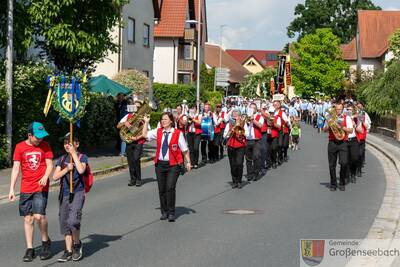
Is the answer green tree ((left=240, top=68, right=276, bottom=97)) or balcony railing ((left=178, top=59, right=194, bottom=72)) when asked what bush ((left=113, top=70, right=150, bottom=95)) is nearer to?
balcony railing ((left=178, top=59, right=194, bottom=72))

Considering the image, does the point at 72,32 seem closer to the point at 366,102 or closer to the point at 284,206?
the point at 284,206

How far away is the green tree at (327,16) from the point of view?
88875mm

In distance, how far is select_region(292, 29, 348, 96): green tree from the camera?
7881 cm

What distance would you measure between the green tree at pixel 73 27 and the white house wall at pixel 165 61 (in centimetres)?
3473

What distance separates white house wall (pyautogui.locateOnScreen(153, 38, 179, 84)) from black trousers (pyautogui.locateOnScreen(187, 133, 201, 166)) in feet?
118

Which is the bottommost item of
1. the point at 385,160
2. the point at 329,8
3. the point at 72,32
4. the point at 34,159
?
the point at 385,160

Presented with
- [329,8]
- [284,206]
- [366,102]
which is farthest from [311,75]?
[284,206]

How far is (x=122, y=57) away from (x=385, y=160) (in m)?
18.4

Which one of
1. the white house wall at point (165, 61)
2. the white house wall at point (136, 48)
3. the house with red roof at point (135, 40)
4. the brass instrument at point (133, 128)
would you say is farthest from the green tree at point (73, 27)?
the white house wall at point (165, 61)

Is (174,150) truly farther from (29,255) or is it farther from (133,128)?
(133,128)

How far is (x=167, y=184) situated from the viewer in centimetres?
1083

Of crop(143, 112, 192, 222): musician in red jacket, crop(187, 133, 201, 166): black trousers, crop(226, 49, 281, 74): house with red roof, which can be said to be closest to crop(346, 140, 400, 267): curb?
crop(143, 112, 192, 222): musician in red jacket

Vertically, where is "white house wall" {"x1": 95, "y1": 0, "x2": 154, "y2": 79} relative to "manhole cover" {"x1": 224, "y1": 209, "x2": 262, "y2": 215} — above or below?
above

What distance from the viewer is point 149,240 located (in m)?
9.09
